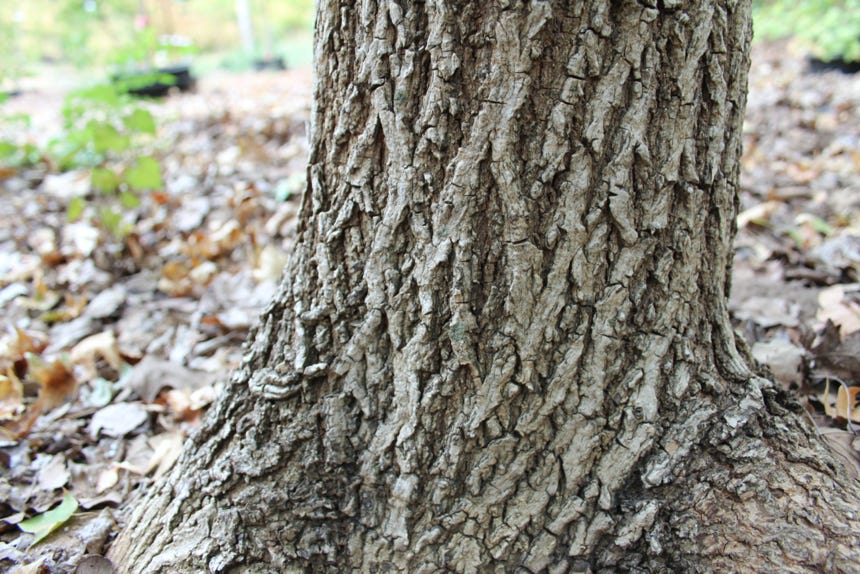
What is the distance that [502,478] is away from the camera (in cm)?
125

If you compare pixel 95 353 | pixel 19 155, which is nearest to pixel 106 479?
pixel 95 353

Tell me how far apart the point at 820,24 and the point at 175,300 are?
287 inches

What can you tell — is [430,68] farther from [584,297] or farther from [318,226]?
[584,297]

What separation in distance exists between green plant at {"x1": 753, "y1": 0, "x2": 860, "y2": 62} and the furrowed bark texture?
20.7 ft

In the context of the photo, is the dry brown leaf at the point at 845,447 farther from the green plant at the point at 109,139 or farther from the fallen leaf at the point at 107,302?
the green plant at the point at 109,139

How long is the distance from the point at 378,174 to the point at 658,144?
0.55 metres

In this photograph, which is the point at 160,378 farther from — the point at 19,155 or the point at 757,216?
the point at 19,155

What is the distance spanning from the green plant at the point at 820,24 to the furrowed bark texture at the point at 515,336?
6305 millimetres

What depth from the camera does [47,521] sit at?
1.48m

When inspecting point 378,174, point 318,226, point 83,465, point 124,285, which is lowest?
point 83,465

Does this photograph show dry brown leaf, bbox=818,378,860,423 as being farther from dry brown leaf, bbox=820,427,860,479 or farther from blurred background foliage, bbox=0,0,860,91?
blurred background foliage, bbox=0,0,860,91

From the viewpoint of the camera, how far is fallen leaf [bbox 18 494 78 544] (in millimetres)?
1458

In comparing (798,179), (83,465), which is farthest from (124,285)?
(798,179)

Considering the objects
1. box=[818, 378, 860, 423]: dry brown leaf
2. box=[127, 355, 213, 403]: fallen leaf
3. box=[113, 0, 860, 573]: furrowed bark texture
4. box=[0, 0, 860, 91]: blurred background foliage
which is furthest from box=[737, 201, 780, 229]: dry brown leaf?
box=[127, 355, 213, 403]: fallen leaf
